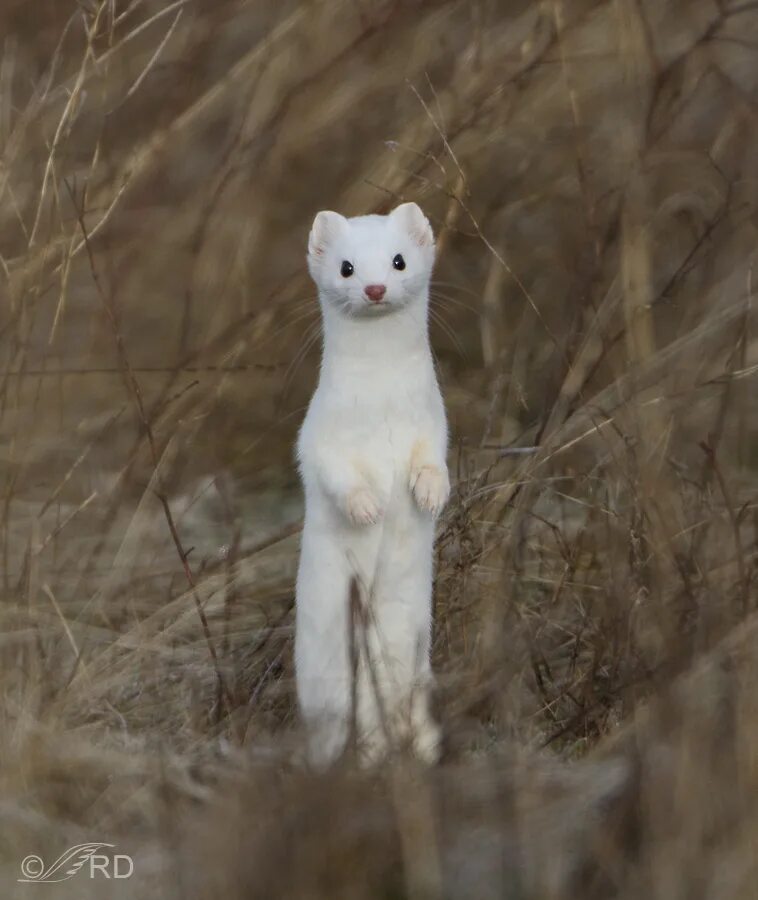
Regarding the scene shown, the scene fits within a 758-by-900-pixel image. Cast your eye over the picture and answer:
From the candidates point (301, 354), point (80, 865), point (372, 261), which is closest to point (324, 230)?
point (372, 261)

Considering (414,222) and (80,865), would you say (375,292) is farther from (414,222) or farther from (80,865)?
(80,865)

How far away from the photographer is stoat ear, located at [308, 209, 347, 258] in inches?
115

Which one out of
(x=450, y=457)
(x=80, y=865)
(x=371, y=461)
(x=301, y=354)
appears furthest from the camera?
(x=450, y=457)

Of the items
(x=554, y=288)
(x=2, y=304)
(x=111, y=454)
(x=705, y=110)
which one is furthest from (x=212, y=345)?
(x=705, y=110)

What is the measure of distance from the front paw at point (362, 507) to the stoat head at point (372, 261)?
0.97 feet

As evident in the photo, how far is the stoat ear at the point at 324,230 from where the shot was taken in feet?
9.57

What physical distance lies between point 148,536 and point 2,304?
2.09 ft

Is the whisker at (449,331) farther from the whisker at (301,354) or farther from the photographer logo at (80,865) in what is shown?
the photographer logo at (80,865)

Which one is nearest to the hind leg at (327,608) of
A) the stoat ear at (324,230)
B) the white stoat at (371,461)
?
the white stoat at (371,461)

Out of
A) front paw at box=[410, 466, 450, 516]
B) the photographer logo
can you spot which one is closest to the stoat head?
front paw at box=[410, 466, 450, 516]

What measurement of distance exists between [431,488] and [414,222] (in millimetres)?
450

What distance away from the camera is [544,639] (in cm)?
315

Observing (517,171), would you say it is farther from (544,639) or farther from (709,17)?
(544,639)

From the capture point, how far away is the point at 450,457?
409cm
